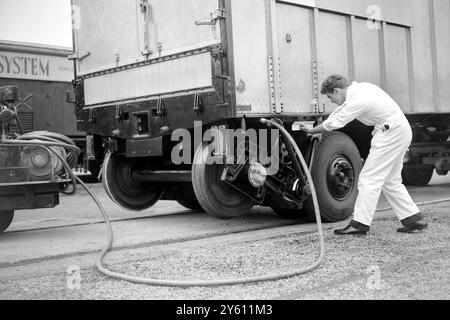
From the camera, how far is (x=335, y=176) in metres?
7.07

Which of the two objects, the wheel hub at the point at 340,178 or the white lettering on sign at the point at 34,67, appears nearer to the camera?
the wheel hub at the point at 340,178

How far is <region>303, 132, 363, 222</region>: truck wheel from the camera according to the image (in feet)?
22.6

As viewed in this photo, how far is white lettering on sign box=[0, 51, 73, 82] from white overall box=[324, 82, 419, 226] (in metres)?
8.09

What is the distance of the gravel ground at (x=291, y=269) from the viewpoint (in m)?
3.81

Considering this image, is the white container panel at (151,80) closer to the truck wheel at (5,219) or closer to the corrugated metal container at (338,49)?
the corrugated metal container at (338,49)

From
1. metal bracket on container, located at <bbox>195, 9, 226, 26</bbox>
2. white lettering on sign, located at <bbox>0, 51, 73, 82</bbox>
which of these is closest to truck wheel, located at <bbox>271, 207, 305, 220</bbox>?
metal bracket on container, located at <bbox>195, 9, 226, 26</bbox>

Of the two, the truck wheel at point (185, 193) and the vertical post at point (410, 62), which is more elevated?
the vertical post at point (410, 62)

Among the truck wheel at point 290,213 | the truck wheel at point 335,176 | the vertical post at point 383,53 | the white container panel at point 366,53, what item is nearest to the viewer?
the truck wheel at point 335,176

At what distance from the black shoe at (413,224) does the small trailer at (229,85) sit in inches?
44.3

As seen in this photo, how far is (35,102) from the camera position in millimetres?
12359

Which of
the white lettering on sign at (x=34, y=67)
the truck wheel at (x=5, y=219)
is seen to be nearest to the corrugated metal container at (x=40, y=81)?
the white lettering on sign at (x=34, y=67)

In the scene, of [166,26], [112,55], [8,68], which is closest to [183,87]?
[166,26]

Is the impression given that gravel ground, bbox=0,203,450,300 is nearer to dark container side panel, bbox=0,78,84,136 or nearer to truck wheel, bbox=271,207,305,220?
truck wheel, bbox=271,207,305,220

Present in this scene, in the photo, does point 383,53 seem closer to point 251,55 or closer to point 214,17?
point 251,55
